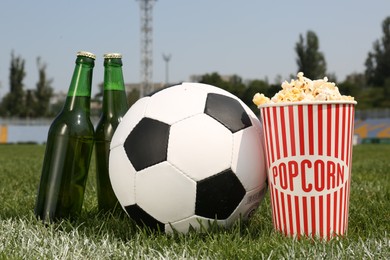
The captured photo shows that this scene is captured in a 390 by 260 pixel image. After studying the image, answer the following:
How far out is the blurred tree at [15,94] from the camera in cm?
4291

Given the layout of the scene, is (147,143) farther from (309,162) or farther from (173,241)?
(309,162)

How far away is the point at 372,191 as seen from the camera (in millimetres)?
3918

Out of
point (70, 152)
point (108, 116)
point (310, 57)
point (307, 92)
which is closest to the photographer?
point (307, 92)

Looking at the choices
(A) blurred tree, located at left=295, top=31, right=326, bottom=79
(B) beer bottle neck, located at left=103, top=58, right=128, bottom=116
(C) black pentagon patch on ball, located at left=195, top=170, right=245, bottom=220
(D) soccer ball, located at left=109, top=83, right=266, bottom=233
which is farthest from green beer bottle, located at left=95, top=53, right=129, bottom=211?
(A) blurred tree, located at left=295, top=31, right=326, bottom=79

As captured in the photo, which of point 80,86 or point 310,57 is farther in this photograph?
point 310,57

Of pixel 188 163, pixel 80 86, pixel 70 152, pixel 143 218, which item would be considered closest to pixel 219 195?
pixel 188 163

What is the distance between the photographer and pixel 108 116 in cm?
278

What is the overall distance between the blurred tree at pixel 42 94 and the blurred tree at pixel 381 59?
98.4ft

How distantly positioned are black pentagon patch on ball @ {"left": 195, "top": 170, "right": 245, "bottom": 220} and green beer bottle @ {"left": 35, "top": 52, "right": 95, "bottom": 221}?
0.80 metres

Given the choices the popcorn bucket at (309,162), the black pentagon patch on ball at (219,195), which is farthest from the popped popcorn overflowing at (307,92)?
the black pentagon patch on ball at (219,195)

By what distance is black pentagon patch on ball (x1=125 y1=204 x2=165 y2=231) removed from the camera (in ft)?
7.47

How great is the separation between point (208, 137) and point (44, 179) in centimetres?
100

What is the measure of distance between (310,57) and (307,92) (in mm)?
41766

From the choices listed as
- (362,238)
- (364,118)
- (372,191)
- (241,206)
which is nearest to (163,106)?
(241,206)
